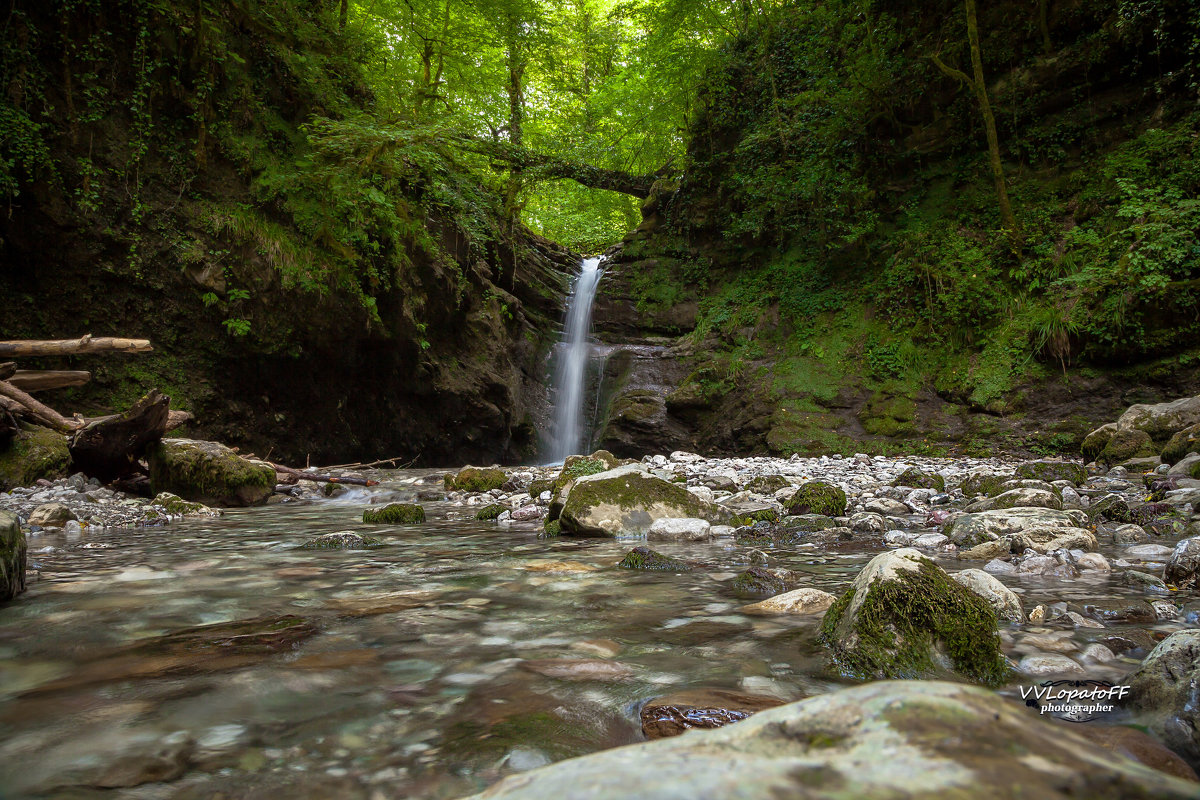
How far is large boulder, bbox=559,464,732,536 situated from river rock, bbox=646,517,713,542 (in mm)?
167

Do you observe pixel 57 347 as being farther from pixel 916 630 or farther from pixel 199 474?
pixel 916 630

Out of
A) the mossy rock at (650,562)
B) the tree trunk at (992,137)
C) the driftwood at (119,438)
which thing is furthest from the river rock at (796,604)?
the tree trunk at (992,137)

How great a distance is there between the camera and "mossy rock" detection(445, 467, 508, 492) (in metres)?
7.86

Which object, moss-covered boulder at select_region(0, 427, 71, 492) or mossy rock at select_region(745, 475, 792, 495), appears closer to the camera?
moss-covered boulder at select_region(0, 427, 71, 492)

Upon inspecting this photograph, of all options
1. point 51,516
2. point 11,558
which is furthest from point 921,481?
point 51,516

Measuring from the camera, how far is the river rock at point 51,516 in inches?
188

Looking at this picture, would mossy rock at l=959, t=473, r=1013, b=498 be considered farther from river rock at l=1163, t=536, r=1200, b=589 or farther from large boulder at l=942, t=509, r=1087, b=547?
river rock at l=1163, t=536, r=1200, b=589

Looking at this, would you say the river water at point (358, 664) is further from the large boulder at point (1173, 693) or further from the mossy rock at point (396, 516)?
the mossy rock at point (396, 516)

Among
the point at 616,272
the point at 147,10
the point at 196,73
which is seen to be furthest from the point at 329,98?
the point at 616,272

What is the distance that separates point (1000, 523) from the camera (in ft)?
12.6

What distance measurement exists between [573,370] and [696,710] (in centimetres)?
1441

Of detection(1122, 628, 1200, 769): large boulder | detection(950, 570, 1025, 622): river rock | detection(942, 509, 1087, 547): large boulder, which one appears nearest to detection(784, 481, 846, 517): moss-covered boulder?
detection(942, 509, 1087, 547): large boulder

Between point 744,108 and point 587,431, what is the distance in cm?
985

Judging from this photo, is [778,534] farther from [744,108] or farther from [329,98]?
[744,108]
